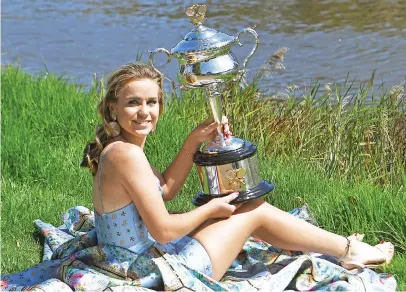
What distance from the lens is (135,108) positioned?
391 cm

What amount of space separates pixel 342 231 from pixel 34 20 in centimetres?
694

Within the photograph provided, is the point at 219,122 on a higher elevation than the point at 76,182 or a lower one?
higher

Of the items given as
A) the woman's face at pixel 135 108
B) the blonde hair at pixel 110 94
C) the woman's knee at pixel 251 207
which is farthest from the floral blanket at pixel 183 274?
the woman's face at pixel 135 108

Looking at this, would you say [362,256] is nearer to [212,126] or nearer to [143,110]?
[212,126]

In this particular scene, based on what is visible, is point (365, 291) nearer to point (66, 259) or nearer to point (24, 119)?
point (66, 259)

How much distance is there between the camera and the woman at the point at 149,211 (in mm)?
3787

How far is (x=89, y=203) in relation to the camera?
504 cm

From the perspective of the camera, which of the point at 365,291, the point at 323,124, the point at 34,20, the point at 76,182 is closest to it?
the point at 365,291

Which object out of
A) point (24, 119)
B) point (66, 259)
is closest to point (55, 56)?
point (24, 119)

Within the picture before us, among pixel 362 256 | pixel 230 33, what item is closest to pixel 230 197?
pixel 362 256

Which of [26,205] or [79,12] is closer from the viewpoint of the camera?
[26,205]

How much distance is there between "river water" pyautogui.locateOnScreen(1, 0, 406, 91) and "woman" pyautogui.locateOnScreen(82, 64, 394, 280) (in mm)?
3405

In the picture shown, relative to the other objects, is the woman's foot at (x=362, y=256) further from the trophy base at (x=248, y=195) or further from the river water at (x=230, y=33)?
the river water at (x=230, y=33)

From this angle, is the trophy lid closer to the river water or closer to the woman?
the woman
